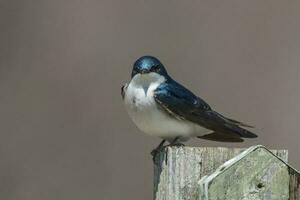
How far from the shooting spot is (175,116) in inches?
112

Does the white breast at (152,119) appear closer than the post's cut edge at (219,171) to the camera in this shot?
No

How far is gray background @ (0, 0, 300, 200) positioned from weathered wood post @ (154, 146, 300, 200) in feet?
8.75

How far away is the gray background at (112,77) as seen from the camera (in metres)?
4.83

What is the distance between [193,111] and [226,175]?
1003mm

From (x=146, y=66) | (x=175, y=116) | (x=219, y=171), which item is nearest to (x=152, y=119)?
(x=175, y=116)

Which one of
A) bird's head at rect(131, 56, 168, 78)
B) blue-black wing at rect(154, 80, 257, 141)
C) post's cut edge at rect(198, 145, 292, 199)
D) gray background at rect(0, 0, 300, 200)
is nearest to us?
post's cut edge at rect(198, 145, 292, 199)

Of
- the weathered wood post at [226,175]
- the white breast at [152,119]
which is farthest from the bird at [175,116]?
the weathered wood post at [226,175]

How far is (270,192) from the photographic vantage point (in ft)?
6.21

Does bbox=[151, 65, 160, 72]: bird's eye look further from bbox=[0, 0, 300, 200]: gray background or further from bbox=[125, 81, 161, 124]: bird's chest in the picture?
bbox=[0, 0, 300, 200]: gray background

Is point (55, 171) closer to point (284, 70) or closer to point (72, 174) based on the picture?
point (72, 174)

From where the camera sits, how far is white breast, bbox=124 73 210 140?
9.23 feet

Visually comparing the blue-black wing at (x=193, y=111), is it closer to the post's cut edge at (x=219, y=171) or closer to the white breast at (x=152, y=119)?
the white breast at (x=152, y=119)

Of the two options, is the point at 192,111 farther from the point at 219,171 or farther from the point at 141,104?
the point at 219,171

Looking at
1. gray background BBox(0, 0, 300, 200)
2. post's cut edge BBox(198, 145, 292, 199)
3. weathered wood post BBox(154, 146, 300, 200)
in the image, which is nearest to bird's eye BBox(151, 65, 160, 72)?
weathered wood post BBox(154, 146, 300, 200)
